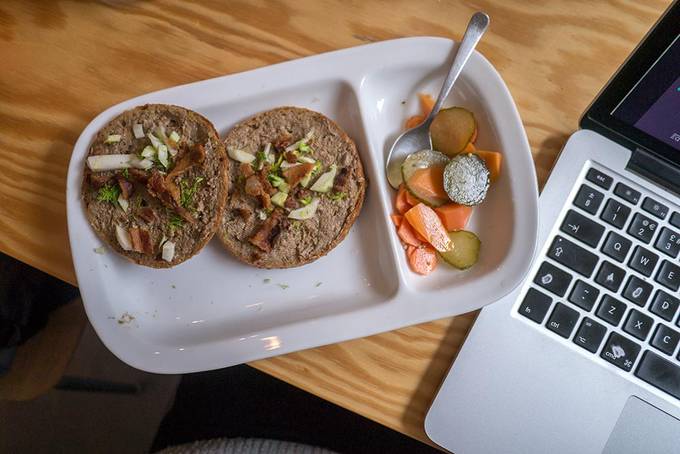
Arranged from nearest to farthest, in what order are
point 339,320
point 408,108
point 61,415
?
point 339,320 → point 408,108 → point 61,415

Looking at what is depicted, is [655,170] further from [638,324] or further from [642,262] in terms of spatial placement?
[638,324]

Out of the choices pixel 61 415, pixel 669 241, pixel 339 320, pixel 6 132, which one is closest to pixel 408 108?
pixel 339 320

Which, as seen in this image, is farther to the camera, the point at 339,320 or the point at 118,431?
the point at 118,431

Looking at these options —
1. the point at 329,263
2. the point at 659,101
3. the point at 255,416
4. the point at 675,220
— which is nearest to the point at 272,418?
the point at 255,416

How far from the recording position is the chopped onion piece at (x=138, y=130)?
1082 mm

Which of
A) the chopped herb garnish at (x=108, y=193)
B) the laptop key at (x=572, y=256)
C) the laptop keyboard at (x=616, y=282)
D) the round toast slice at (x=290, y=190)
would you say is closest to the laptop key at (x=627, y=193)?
the laptop keyboard at (x=616, y=282)

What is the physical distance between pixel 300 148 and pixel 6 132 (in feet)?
2.01

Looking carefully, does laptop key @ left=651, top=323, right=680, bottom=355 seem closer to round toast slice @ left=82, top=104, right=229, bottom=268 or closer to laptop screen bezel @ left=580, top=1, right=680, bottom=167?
laptop screen bezel @ left=580, top=1, right=680, bottom=167

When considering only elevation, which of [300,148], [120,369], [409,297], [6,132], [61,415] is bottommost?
[61,415]

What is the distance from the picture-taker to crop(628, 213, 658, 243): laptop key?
108 centimetres

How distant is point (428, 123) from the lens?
3.67ft

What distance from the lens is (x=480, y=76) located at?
1.08m

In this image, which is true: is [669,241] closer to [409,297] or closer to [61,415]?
[409,297]

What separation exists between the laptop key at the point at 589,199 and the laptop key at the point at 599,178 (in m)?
0.02
